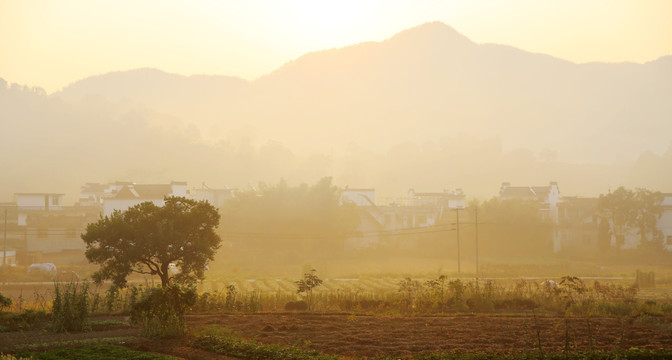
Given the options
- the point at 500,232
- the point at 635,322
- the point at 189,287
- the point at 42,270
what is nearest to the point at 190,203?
the point at 189,287

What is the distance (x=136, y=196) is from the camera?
81.1 meters

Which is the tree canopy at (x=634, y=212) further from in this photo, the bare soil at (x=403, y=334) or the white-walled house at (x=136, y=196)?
the bare soil at (x=403, y=334)

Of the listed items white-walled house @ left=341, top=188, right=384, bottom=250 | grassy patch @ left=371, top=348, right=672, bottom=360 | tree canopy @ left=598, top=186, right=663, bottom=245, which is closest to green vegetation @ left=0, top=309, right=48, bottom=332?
grassy patch @ left=371, top=348, right=672, bottom=360

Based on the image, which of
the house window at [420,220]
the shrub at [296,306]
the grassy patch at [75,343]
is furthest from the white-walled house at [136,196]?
the grassy patch at [75,343]

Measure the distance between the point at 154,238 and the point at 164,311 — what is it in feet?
22.1

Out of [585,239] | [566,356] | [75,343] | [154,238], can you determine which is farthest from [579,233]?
[75,343]

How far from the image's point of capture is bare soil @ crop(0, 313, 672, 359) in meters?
20.5

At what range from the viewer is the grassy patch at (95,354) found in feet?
63.1

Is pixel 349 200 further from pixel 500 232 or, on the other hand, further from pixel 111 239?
pixel 111 239

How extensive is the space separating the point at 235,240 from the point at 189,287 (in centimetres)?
5683

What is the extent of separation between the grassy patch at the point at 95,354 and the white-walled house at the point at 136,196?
186 ft

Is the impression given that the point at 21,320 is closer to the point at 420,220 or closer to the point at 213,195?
the point at 213,195

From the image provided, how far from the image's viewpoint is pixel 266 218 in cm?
8581

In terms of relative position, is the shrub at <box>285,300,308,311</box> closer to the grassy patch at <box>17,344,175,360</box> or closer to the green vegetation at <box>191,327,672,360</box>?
the green vegetation at <box>191,327,672,360</box>
